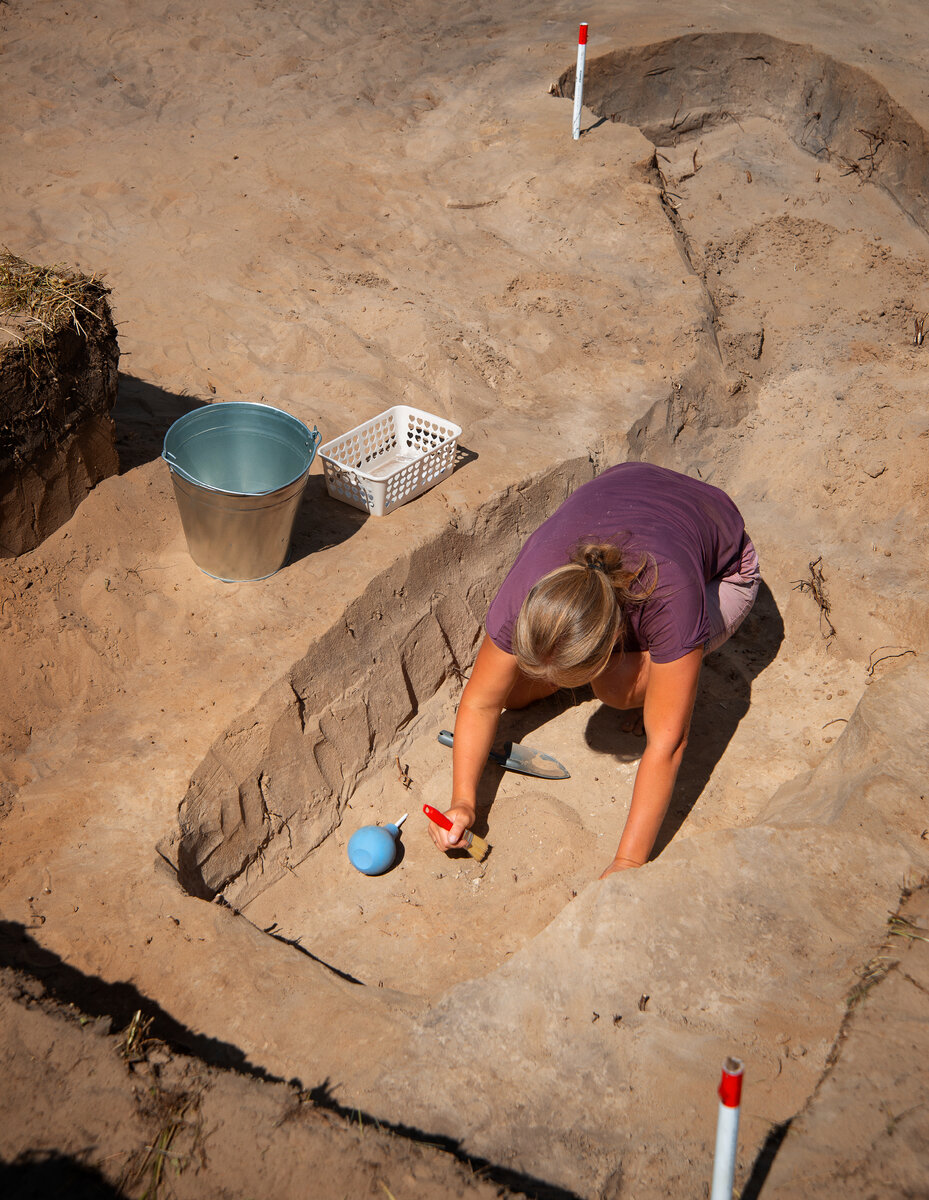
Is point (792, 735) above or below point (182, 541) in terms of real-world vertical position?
below

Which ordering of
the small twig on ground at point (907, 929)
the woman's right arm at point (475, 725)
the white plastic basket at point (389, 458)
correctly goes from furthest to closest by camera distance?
the white plastic basket at point (389, 458)
the woman's right arm at point (475, 725)
the small twig on ground at point (907, 929)

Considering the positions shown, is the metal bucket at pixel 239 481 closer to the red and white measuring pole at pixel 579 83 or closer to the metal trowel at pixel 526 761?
the metal trowel at pixel 526 761

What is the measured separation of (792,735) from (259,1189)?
278 centimetres

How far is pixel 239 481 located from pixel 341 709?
1.07 m

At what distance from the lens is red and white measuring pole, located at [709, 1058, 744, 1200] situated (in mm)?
1388

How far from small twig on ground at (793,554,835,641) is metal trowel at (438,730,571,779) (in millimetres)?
1461

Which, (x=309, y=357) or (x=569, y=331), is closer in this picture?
(x=309, y=357)

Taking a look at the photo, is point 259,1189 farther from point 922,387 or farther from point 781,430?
point 922,387

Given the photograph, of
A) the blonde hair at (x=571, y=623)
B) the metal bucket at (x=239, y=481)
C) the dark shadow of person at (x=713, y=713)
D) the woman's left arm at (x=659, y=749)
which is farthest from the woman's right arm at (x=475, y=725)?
the metal bucket at (x=239, y=481)

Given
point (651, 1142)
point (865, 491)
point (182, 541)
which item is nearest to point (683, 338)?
point (865, 491)

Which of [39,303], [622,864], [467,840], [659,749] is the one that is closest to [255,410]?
[39,303]

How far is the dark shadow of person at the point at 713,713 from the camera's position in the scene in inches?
143

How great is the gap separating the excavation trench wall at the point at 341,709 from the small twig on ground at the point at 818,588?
1.21 meters

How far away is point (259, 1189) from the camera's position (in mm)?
1852
